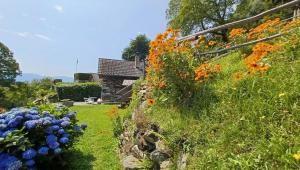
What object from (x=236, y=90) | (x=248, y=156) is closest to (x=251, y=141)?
(x=248, y=156)

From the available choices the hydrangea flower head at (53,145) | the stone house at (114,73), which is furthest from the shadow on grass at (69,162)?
the stone house at (114,73)

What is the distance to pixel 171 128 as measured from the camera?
4051 millimetres

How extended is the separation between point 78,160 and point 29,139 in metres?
1.38

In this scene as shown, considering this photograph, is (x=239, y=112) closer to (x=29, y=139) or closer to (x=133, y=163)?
(x=133, y=163)

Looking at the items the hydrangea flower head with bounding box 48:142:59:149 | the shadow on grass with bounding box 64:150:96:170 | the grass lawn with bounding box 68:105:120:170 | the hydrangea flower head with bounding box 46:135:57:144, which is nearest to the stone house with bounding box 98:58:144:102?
the grass lawn with bounding box 68:105:120:170

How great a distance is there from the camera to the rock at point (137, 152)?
4656 mm

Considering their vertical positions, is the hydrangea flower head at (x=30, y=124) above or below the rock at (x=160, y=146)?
above

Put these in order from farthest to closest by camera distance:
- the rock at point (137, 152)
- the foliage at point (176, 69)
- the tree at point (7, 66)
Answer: the tree at point (7, 66) → the rock at point (137, 152) → the foliage at point (176, 69)

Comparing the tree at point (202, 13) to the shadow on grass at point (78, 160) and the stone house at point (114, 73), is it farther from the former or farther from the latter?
the shadow on grass at point (78, 160)

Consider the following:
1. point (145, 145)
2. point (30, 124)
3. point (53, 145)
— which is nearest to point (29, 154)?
point (53, 145)

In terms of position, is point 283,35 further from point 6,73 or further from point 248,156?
point 6,73

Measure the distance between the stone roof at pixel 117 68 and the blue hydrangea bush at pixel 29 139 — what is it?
24.5 meters

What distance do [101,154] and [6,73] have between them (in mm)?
37647

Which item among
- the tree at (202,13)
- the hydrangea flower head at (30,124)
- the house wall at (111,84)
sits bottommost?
the hydrangea flower head at (30,124)
